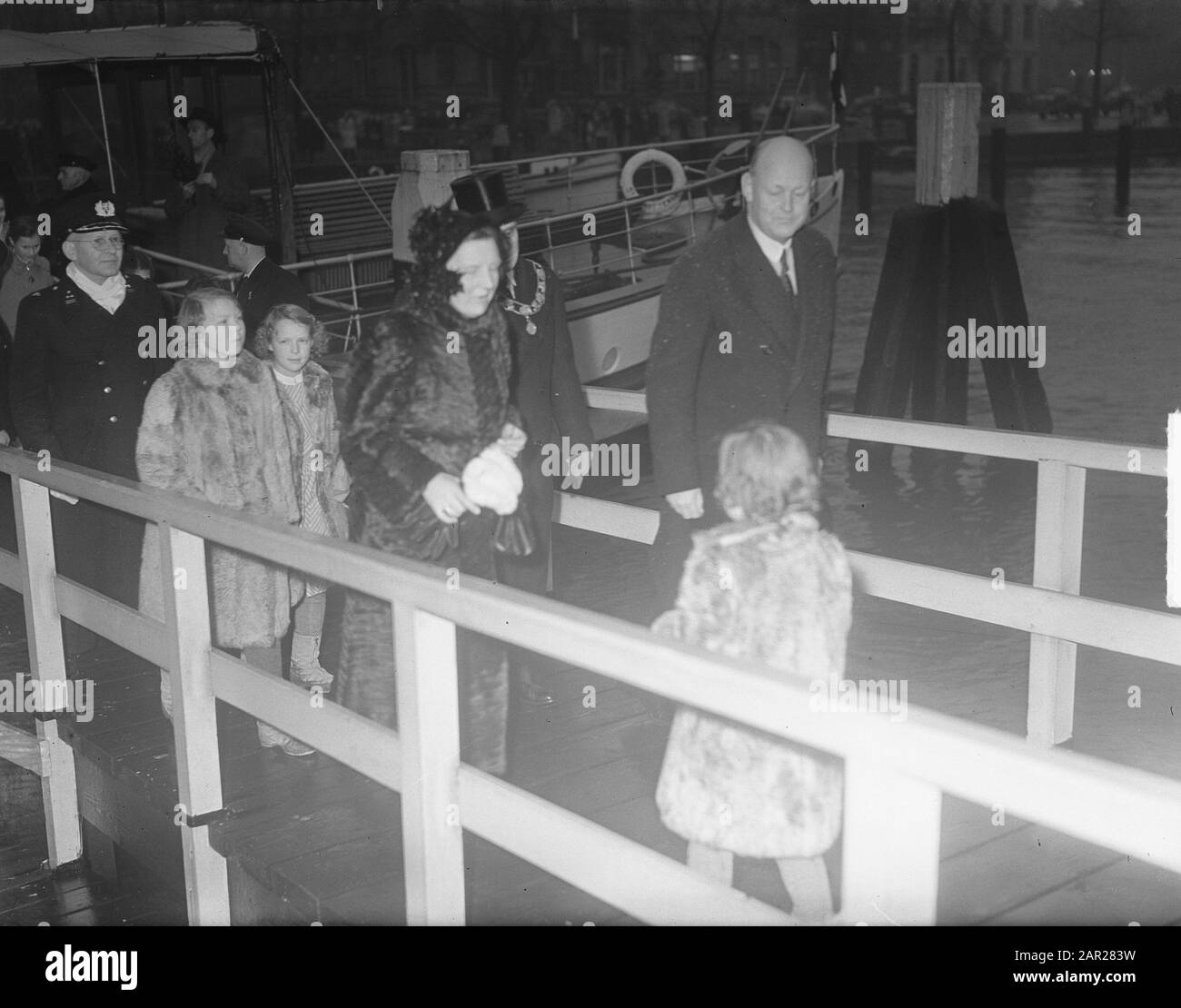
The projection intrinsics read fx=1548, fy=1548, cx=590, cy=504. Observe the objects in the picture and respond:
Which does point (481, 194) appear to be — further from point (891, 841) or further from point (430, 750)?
point (891, 841)

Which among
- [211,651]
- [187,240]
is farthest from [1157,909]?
[187,240]

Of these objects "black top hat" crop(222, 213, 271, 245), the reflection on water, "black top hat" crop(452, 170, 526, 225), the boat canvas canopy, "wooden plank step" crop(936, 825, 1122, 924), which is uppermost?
the boat canvas canopy

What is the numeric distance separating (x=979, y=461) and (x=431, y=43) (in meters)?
39.0

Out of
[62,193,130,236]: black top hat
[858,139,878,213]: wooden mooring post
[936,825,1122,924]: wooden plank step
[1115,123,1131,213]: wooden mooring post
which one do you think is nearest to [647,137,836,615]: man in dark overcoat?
[936,825,1122,924]: wooden plank step

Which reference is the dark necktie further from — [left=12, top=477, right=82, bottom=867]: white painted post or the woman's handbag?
[left=12, top=477, right=82, bottom=867]: white painted post

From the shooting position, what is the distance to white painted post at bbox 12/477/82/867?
4.93 meters

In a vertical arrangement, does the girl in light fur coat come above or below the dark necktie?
below

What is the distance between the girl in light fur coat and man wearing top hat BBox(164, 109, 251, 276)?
486 cm

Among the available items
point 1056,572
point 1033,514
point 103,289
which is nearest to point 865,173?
point 1033,514

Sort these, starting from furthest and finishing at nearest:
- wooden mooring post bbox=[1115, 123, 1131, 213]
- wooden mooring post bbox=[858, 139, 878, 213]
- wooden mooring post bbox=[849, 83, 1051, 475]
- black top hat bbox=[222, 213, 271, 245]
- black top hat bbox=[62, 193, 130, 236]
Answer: wooden mooring post bbox=[1115, 123, 1131, 213], wooden mooring post bbox=[858, 139, 878, 213], wooden mooring post bbox=[849, 83, 1051, 475], black top hat bbox=[222, 213, 271, 245], black top hat bbox=[62, 193, 130, 236]

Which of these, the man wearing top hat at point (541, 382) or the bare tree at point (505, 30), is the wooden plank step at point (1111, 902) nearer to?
the man wearing top hat at point (541, 382)

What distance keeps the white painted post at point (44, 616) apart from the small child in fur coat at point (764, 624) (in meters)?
2.63

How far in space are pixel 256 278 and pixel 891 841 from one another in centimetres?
465

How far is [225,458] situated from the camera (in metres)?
4.56
